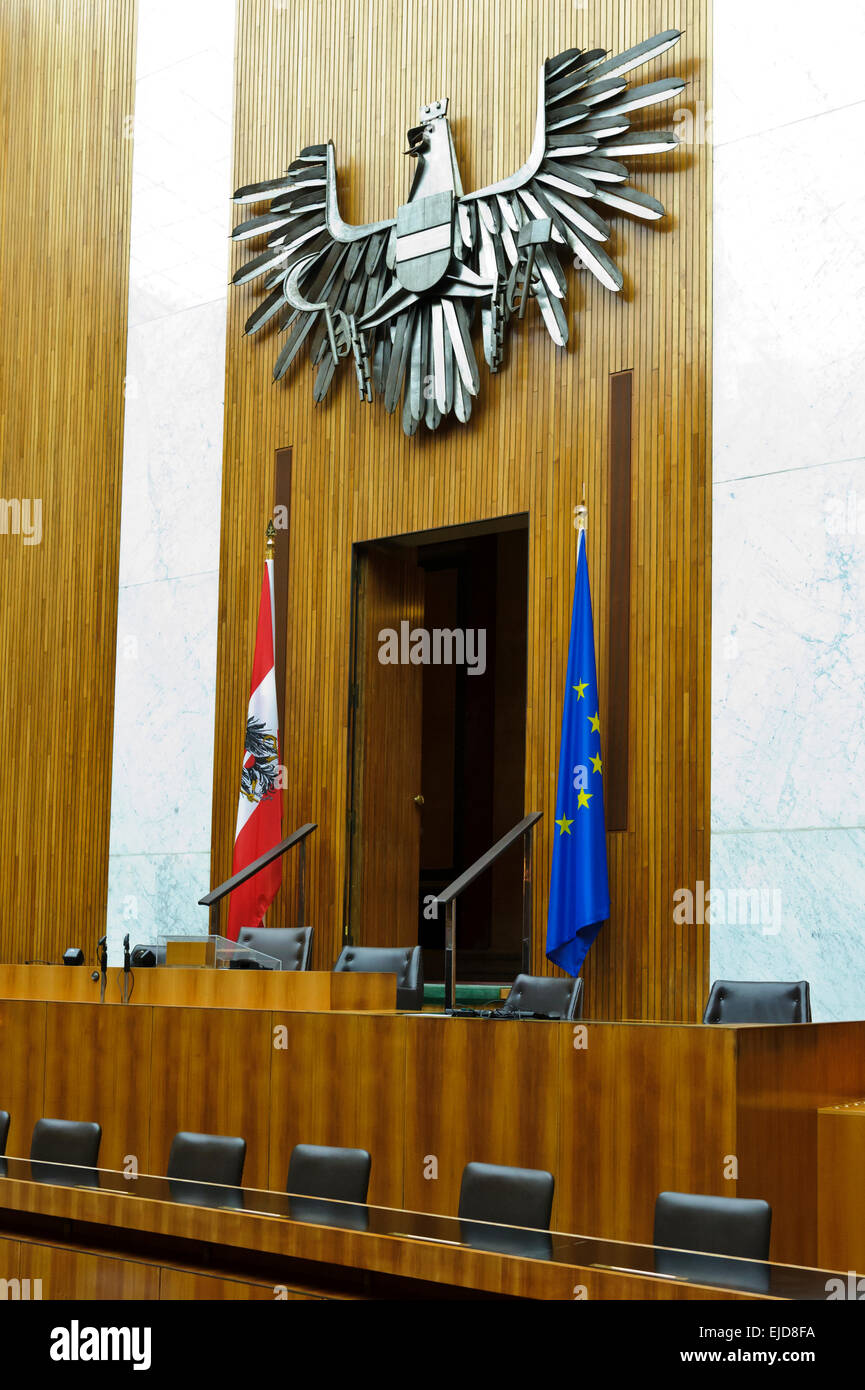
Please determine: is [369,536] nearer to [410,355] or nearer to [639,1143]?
[410,355]

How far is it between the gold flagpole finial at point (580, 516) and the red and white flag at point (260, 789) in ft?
6.61

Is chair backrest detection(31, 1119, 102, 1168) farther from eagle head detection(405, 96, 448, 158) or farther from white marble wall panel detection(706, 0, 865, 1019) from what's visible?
eagle head detection(405, 96, 448, 158)

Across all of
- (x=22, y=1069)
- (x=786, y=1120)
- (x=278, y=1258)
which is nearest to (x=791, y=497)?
(x=786, y=1120)

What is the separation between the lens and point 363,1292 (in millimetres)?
3184

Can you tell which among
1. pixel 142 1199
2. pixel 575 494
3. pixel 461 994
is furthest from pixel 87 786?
pixel 142 1199

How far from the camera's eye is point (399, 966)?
673cm

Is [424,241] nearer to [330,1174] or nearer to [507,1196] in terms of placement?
[330,1174]

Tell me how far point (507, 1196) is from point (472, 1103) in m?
1.31

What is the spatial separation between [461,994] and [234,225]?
15.9 ft

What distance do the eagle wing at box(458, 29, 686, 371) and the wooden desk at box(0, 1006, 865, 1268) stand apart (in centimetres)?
375

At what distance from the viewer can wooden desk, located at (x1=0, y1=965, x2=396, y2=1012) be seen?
6086 mm

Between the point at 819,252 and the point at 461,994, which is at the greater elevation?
the point at 819,252

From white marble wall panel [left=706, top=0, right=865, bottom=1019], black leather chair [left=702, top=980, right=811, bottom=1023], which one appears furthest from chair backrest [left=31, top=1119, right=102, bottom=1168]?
white marble wall panel [left=706, top=0, right=865, bottom=1019]
